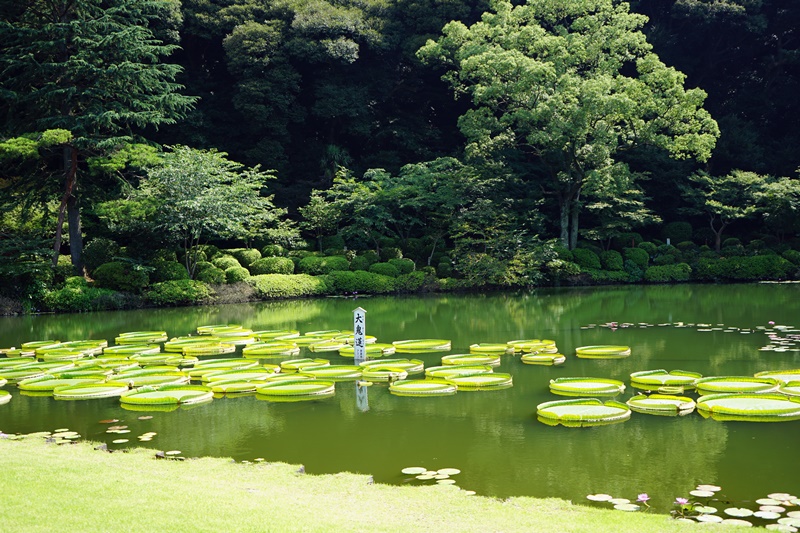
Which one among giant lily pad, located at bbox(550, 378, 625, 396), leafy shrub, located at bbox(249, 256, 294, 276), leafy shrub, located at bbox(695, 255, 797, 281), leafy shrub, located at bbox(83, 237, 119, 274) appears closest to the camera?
giant lily pad, located at bbox(550, 378, 625, 396)

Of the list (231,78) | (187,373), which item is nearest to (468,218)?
(231,78)

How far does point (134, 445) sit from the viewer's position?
6.91 meters

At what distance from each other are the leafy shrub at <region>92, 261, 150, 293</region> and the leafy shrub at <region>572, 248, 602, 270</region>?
1547 cm

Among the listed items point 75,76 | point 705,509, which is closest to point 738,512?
point 705,509

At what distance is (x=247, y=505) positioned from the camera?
4684mm

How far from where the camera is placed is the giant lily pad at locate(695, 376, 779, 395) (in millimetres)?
8086

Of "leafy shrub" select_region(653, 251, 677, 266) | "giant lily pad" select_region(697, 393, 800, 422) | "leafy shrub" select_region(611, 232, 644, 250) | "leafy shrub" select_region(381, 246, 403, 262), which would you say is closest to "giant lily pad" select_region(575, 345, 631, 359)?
"giant lily pad" select_region(697, 393, 800, 422)

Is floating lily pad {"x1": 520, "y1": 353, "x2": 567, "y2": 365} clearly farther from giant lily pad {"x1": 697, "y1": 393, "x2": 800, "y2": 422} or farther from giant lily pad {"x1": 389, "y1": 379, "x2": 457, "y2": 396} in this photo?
giant lily pad {"x1": 697, "y1": 393, "x2": 800, "y2": 422}

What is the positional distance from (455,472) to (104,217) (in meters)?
19.8

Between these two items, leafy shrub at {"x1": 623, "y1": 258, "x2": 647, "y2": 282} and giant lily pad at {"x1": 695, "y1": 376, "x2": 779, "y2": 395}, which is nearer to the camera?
giant lily pad at {"x1": 695, "y1": 376, "x2": 779, "y2": 395}

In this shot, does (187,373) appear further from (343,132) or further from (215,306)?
(343,132)

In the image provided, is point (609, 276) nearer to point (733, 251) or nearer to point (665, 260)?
point (665, 260)

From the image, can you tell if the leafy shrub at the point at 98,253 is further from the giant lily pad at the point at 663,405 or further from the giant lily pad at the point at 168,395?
the giant lily pad at the point at 663,405

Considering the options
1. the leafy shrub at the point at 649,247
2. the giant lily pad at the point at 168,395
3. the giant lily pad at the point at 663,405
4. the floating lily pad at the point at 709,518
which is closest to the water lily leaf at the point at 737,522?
the floating lily pad at the point at 709,518
